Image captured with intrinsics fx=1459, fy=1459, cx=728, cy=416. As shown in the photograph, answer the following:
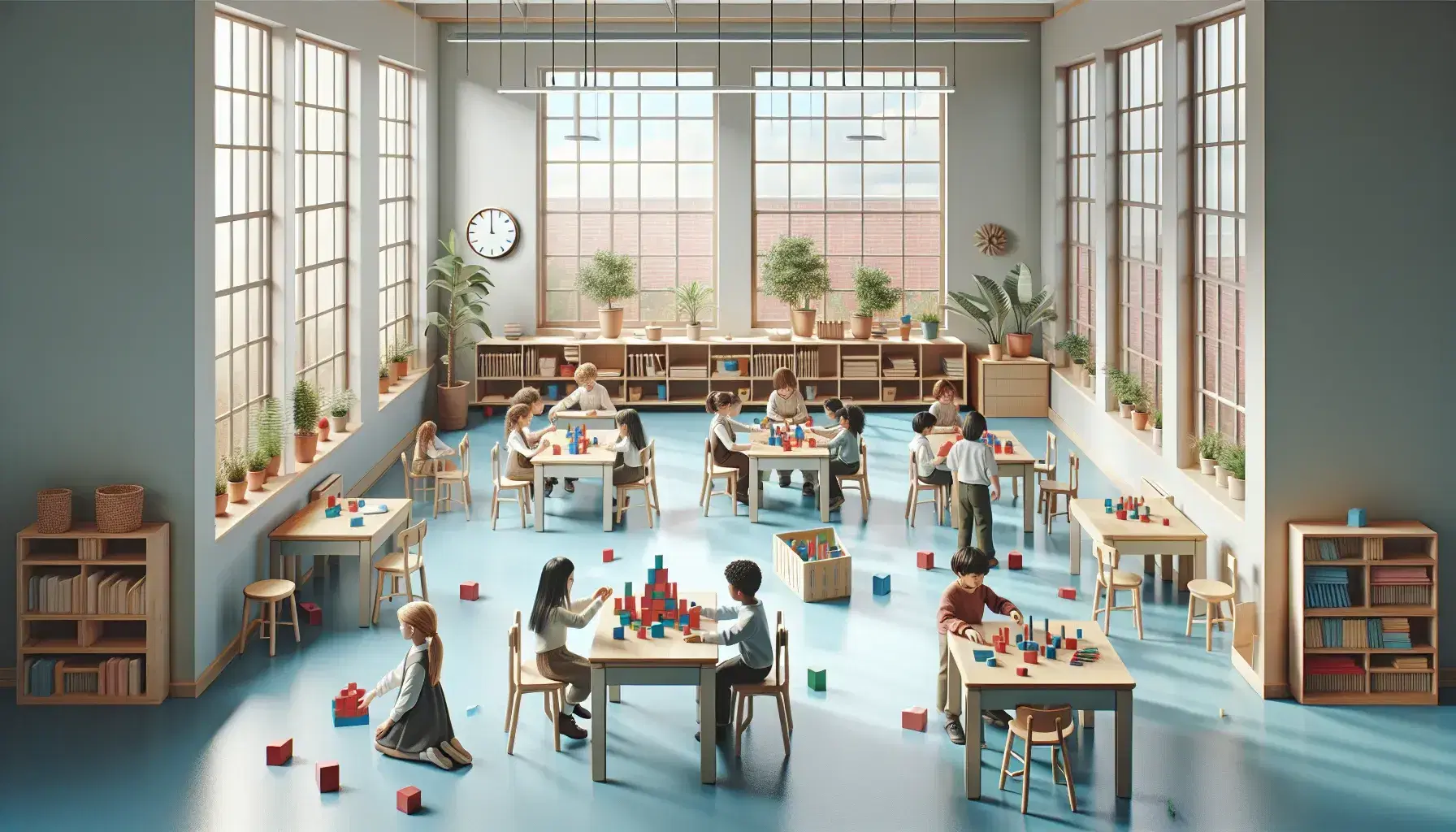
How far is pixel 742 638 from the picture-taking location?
7.43m

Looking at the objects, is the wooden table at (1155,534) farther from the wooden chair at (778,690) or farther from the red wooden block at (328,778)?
the red wooden block at (328,778)

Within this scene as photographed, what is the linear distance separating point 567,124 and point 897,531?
832 centimetres

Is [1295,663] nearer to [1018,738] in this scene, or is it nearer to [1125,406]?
[1018,738]

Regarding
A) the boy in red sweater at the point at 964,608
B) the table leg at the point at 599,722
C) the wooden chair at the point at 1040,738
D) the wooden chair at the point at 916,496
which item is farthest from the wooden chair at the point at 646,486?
the wooden chair at the point at 1040,738

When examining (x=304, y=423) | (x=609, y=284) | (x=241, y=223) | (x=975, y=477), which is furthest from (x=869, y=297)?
(x=241, y=223)

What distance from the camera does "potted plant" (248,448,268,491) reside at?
10078mm

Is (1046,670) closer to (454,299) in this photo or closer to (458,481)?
(458,481)

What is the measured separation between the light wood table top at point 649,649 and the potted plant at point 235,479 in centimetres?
320

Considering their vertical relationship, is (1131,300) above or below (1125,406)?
→ above

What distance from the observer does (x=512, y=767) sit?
734cm

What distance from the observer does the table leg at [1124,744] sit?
6.88 metres

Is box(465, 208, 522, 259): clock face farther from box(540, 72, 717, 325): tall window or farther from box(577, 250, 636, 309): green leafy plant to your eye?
box(577, 250, 636, 309): green leafy plant

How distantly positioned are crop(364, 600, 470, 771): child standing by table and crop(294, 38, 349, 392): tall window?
16.2 feet

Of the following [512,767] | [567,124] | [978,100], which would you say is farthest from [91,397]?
[978,100]
